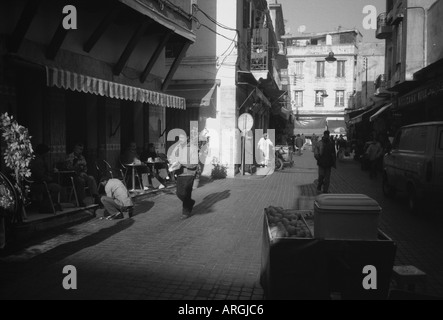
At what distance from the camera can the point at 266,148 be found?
21.5 metres

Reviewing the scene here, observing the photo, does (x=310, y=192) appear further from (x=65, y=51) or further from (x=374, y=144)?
(x=65, y=51)

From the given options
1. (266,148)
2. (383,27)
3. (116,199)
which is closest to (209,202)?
(116,199)

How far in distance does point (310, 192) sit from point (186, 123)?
278 inches

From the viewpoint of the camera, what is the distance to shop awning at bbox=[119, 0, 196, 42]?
9565mm

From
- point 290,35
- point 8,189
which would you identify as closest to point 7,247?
point 8,189

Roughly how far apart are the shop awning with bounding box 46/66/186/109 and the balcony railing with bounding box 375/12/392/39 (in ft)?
62.0

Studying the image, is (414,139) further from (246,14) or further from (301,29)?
(301,29)

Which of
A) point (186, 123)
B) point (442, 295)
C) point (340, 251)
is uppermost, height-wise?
point (186, 123)

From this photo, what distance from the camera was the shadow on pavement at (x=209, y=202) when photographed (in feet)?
32.0

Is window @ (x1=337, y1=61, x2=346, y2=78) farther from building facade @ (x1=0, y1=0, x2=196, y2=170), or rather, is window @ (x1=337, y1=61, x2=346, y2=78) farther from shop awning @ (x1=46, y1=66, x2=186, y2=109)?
shop awning @ (x1=46, y1=66, x2=186, y2=109)

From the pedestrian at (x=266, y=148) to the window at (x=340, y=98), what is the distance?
112ft

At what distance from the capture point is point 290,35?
5619 centimetres

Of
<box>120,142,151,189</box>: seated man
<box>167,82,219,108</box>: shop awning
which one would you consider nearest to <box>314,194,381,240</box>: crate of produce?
<box>120,142,151,189</box>: seated man

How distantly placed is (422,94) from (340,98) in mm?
39841
